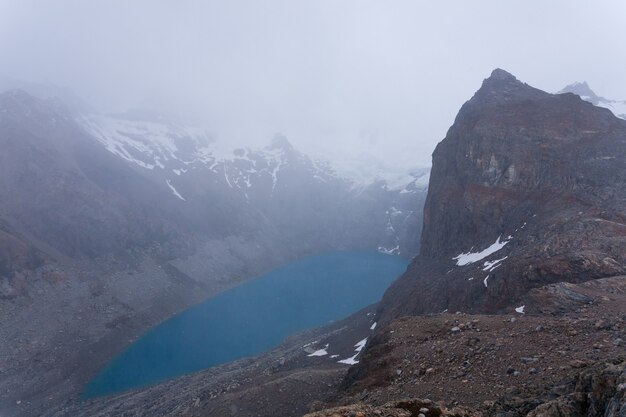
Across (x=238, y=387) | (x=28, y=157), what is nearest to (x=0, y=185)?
(x=28, y=157)

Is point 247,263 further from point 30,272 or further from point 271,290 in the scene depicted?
point 30,272

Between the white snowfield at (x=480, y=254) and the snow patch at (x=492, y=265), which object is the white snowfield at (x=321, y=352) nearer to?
the white snowfield at (x=480, y=254)

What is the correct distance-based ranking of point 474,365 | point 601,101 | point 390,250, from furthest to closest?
point 390,250, point 601,101, point 474,365

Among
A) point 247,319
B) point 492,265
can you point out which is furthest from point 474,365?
point 247,319

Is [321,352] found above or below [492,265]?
below

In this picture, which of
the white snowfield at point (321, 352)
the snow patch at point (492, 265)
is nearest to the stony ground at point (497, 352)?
the snow patch at point (492, 265)

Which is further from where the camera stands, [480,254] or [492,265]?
[480,254]

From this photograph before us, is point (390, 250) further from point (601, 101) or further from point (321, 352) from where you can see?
point (321, 352)
